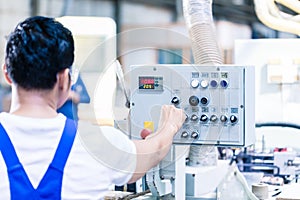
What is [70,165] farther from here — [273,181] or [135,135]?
[273,181]

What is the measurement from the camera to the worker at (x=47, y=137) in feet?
3.33

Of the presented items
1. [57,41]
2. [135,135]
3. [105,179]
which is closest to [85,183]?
[105,179]

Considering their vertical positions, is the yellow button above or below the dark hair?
below

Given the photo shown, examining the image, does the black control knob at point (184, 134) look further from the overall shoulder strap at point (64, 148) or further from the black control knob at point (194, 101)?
the overall shoulder strap at point (64, 148)

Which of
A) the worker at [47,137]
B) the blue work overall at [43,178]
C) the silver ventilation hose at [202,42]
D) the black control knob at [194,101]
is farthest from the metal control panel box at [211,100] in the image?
the blue work overall at [43,178]

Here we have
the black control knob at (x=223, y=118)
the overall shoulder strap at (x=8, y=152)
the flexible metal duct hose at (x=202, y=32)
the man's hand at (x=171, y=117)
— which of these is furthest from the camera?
the flexible metal duct hose at (x=202, y=32)

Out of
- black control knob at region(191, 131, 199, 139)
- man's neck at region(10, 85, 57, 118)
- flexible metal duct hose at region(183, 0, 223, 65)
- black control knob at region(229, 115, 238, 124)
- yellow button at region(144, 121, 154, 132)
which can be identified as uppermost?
flexible metal duct hose at region(183, 0, 223, 65)

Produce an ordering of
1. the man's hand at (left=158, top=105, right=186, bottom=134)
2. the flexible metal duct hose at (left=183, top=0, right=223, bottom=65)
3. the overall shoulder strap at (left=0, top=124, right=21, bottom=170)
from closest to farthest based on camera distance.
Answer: the overall shoulder strap at (left=0, top=124, right=21, bottom=170)
the man's hand at (left=158, top=105, right=186, bottom=134)
the flexible metal duct hose at (left=183, top=0, right=223, bottom=65)

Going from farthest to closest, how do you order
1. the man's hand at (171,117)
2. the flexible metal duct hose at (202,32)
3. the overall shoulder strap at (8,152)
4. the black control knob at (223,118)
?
the flexible metal duct hose at (202,32) → the black control knob at (223,118) → the man's hand at (171,117) → the overall shoulder strap at (8,152)

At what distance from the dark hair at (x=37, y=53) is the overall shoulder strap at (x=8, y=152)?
0.11 metres

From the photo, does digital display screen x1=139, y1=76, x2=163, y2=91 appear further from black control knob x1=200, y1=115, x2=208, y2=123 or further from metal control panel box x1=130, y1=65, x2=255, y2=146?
black control knob x1=200, y1=115, x2=208, y2=123

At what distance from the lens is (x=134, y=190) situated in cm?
176

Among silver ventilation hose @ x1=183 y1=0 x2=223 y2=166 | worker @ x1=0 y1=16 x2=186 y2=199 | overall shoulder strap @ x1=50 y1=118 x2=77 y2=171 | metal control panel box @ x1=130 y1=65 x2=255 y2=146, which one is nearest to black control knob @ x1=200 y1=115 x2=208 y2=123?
metal control panel box @ x1=130 y1=65 x2=255 y2=146

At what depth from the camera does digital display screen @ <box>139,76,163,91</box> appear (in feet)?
4.78
